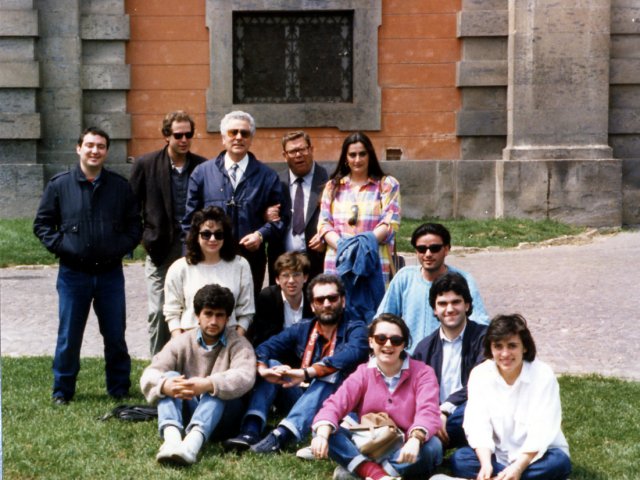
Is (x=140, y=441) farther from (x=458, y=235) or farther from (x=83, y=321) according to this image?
(x=458, y=235)

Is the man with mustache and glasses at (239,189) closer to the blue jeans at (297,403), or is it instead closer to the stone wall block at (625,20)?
the blue jeans at (297,403)

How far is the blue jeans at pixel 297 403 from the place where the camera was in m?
6.35

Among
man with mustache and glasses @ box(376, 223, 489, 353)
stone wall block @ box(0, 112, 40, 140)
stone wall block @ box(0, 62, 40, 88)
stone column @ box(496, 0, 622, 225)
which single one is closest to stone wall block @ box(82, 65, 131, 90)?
stone wall block @ box(0, 62, 40, 88)

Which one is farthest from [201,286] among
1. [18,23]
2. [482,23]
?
[482,23]

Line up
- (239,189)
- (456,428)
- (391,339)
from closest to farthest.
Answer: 1. (391,339)
2. (456,428)
3. (239,189)

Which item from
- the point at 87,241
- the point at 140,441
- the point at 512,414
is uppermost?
the point at 87,241

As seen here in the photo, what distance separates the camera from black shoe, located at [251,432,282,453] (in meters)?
6.20

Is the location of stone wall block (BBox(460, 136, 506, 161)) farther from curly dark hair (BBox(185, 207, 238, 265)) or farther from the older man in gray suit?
curly dark hair (BBox(185, 207, 238, 265))

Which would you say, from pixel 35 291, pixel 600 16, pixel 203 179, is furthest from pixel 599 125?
pixel 203 179

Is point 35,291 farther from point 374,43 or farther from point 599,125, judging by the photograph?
point 599,125

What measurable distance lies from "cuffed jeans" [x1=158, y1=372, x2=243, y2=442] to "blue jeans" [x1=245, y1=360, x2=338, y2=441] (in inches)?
4.5

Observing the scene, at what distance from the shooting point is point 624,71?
17.1 metres

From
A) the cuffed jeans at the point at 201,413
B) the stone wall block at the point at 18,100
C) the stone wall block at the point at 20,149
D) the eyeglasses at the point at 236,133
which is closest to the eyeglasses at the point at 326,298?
the cuffed jeans at the point at 201,413

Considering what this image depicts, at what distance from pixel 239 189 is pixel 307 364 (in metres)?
1.49
